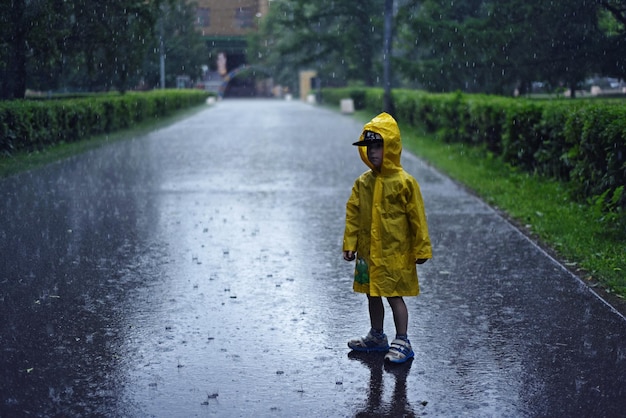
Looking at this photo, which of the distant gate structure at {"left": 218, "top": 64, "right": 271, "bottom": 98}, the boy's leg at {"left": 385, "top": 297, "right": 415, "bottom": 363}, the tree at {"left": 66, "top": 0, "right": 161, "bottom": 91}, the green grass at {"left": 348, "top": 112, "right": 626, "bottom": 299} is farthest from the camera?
the distant gate structure at {"left": 218, "top": 64, "right": 271, "bottom": 98}

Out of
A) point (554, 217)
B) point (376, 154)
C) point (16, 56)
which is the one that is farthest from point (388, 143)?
point (16, 56)

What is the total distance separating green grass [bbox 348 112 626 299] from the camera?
306 inches

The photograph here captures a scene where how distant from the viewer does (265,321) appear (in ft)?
20.0

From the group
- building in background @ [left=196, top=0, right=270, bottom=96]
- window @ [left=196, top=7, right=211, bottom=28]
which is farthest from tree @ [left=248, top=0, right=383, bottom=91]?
window @ [left=196, top=7, right=211, bottom=28]

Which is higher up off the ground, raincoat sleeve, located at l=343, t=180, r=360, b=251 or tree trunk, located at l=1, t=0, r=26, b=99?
tree trunk, located at l=1, t=0, r=26, b=99

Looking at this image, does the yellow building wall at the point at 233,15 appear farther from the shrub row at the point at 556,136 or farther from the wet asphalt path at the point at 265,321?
the wet asphalt path at the point at 265,321

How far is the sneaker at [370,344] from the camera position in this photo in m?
5.37

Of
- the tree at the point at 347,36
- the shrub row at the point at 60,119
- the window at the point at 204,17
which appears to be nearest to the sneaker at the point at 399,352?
the shrub row at the point at 60,119

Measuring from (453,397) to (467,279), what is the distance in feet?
9.78

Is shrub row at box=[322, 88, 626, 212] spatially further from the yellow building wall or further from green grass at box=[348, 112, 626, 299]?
the yellow building wall

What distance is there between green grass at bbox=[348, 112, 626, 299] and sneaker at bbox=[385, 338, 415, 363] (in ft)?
7.77

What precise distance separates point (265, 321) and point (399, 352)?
1254 mm

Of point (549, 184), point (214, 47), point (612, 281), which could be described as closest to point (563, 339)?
point (612, 281)

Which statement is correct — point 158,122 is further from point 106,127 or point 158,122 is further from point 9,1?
point 9,1
